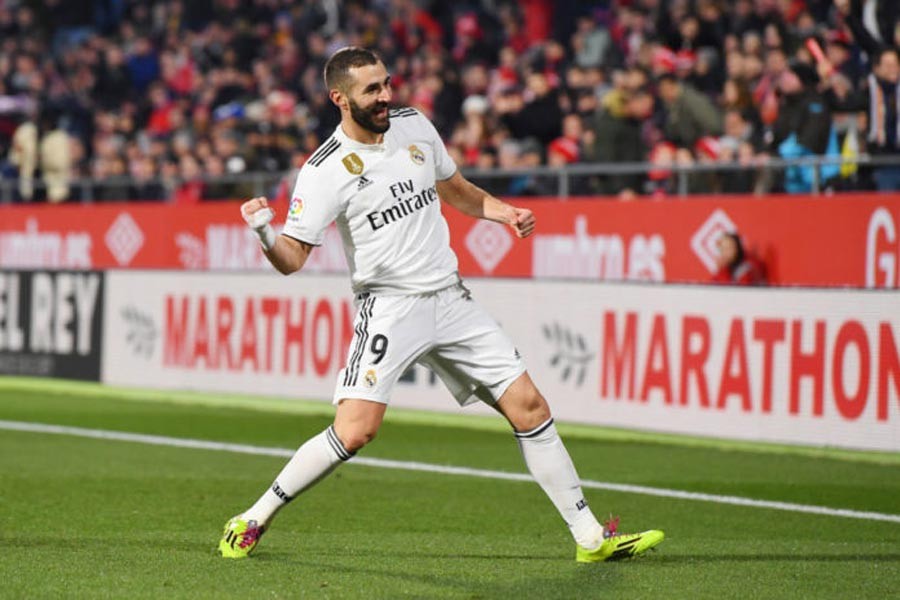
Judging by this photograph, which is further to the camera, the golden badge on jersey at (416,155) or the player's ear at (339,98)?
the golden badge on jersey at (416,155)

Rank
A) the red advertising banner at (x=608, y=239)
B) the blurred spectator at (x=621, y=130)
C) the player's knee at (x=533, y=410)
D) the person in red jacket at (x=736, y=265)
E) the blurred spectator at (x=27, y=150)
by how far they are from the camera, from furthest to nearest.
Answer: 1. the blurred spectator at (x=27, y=150)
2. the blurred spectator at (x=621, y=130)
3. the person in red jacket at (x=736, y=265)
4. the red advertising banner at (x=608, y=239)
5. the player's knee at (x=533, y=410)

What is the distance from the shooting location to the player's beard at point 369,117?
8.09 m

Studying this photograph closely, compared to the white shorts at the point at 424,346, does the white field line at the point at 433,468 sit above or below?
below

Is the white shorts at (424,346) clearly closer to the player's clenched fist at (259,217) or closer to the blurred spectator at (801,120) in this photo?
the player's clenched fist at (259,217)

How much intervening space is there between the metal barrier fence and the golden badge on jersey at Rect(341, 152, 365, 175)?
704 cm

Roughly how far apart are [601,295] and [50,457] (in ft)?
16.5

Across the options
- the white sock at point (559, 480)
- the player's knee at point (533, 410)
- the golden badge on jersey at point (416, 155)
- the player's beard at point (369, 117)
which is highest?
the player's beard at point (369, 117)

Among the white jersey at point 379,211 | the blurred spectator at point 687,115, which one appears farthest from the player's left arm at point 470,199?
the blurred spectator at point 687,115

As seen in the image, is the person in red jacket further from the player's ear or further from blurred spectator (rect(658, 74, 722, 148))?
the player's ear

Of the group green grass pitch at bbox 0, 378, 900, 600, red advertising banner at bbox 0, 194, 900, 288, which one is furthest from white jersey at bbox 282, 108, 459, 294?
red advertising banner at bbox 0, 194, 900, 288

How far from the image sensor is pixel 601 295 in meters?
15.4

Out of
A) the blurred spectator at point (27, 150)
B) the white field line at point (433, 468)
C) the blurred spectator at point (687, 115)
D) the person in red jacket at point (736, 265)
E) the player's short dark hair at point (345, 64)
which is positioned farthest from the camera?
the blurred spectator at point (27, 150)

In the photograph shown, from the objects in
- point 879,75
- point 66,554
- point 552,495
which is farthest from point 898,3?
point 66,554

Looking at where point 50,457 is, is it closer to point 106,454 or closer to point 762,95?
point 106,454
